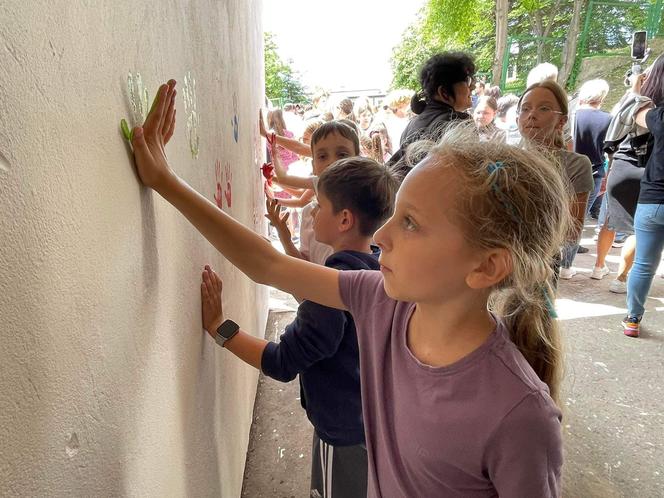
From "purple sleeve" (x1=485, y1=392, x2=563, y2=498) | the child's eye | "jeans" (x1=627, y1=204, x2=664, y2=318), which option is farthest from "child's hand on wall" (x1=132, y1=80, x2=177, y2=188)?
"jeans" (x1=627, y1=204, x2=664, y2=318)

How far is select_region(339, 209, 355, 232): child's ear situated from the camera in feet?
4.49

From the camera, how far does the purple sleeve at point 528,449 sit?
715 mm

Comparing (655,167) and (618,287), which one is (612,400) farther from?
(618,287)

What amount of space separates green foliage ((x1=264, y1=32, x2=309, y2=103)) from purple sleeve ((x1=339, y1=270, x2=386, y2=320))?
16656 millimetres

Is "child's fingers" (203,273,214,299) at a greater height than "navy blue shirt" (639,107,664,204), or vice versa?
"navy blue shirt" (639,107,664,204)

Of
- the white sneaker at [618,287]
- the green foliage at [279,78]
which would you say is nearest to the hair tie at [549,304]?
the white sneaker at [618,287]

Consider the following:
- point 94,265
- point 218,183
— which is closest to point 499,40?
point 218,183

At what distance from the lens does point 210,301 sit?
1.29 metres

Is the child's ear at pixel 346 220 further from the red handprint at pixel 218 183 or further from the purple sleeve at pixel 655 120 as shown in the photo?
the purple sleeve at pixel 655 120

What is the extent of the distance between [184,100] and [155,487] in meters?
0.86

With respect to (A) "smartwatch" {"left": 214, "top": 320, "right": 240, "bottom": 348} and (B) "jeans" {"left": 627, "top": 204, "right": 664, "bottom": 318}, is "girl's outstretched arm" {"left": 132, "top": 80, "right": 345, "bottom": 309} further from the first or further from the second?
(B) "jeans" {"left": 627, "top": 204, "right": 664, "bottom": 318}

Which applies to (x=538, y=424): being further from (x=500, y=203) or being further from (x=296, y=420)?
(x=296, y=420)

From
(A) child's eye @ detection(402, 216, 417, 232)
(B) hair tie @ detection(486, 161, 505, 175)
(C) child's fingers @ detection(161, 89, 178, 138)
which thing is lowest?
(A) child's eye @ detection(402, 216, 417, 232)

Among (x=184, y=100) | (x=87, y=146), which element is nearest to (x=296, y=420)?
(x=184, y=100)
